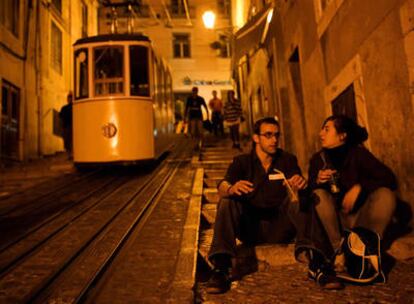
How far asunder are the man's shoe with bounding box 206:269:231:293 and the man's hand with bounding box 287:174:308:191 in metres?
0.91

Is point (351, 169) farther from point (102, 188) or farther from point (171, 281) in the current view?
point (102, 188)

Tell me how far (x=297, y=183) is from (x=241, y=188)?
0.48 metres

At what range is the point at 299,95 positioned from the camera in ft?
28.6

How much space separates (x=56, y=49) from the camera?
55.7 ft

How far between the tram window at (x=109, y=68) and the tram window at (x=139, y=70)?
0.23 metres

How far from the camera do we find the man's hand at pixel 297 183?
3201mm

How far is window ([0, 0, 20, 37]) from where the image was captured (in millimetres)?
12461

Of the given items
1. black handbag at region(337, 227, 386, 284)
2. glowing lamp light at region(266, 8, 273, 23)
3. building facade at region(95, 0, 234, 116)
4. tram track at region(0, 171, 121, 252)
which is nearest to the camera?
black handbag at region(337, 227, 386, 284)

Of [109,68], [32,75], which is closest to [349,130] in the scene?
[109,68]

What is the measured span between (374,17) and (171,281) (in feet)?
11.6

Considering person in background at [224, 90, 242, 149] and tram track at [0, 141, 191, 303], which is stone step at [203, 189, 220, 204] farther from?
person in background at [224, 90, 242, 149]

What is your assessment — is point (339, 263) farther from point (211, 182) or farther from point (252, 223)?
point (211, 182)

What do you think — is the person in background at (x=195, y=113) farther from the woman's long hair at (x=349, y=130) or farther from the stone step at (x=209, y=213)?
the woman's long hair at (x=349, y=130)

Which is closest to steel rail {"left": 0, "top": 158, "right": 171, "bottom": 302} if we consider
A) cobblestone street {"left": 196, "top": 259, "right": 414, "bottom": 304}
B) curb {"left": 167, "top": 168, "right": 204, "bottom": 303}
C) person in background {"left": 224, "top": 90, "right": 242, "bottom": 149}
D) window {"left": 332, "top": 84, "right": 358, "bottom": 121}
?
curb {"left": 167, "top": 168, "right": 204, "bottom": 303}
